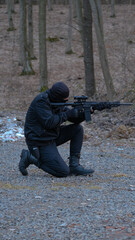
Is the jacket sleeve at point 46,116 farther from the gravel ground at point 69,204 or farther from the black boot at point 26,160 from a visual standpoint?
the gravel ground at point 69,204

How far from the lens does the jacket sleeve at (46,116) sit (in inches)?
223

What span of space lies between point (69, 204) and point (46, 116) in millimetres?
1571

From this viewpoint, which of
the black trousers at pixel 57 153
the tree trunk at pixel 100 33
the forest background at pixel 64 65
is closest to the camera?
the black trousers at pixel 57 153

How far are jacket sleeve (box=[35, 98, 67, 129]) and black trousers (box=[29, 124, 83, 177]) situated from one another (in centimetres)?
44

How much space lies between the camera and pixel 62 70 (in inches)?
926

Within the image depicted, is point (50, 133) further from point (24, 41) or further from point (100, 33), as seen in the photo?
point (24, 41)

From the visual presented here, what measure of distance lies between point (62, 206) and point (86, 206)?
0.28m

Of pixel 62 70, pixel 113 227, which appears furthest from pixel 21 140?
pixel 62 70

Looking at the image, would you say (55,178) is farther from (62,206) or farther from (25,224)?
(25,224)

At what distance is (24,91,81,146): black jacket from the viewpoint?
18.7 feet

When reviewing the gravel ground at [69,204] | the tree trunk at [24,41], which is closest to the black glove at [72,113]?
the gravel ground at [69,204]

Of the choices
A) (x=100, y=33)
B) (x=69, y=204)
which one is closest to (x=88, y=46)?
(x=100, y=33)

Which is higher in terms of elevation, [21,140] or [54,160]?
[54,160]

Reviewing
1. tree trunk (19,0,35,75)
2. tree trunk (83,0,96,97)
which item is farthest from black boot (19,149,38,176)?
tree trunk (19,0,35,75)
